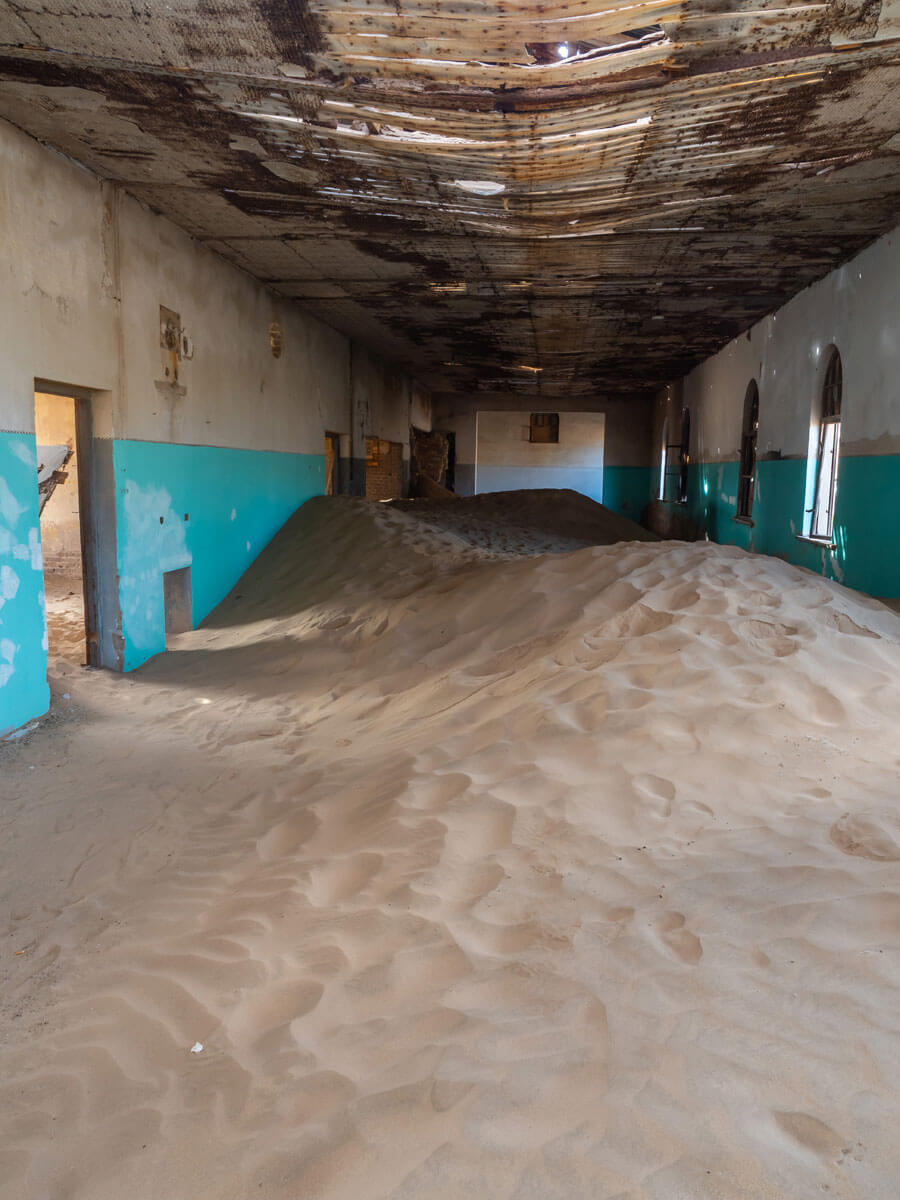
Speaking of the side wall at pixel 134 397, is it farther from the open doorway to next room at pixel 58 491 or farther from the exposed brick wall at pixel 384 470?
the exposed brick wall at pixel 384 470

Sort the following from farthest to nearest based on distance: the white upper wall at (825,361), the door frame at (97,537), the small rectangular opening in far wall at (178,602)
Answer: the small rectangular opening in far wall at (178,602) → the white upper wall at (825,361) → the door frame at (97,537)

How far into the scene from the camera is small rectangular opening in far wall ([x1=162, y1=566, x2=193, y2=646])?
25.7 feet

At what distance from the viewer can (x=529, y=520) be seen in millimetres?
A: 14250

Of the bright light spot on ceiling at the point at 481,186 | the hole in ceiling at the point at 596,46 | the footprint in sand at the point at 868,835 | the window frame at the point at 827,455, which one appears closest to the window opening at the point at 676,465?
the window frame at the point at 827,455

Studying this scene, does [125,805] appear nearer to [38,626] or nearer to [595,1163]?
[38,626]

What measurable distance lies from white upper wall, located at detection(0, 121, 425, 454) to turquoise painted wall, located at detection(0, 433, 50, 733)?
0.25 m

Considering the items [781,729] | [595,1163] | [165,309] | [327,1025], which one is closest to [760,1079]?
[595,1163]

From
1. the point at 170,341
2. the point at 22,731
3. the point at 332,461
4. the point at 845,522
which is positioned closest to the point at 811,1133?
the point at 22,731

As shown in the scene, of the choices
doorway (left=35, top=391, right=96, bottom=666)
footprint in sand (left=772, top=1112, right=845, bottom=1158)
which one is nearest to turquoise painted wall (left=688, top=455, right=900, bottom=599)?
footprint in sand (left=772, top=1112, right=845, bottom=1158)

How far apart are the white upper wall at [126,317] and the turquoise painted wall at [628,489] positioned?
37.9 ft

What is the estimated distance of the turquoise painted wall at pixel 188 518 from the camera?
6.50 meters

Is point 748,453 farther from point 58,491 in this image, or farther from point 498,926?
point 498,926

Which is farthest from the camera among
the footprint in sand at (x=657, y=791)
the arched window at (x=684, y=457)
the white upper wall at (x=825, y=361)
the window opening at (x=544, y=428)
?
the window opening at (x=544, y=428)

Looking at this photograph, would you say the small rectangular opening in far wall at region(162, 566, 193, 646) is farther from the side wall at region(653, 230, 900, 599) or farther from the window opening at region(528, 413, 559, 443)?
the window opening at region(528, 413, 559, 443)
